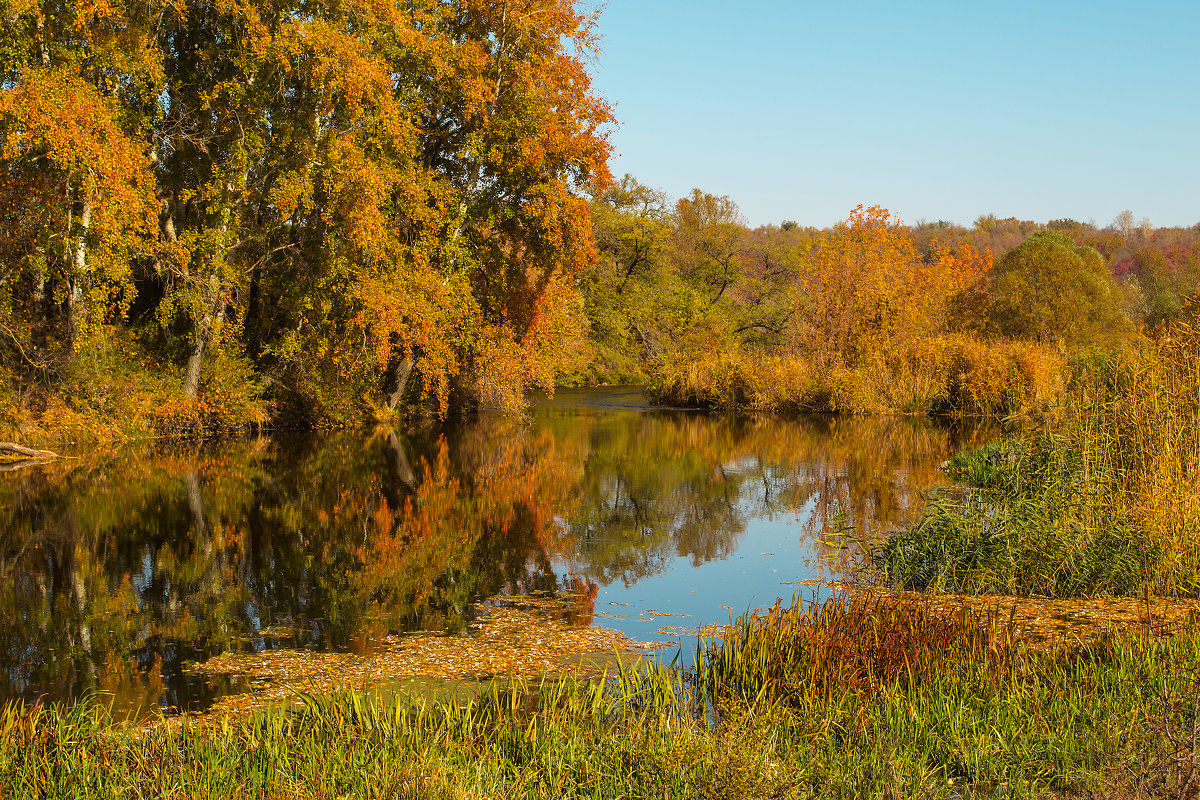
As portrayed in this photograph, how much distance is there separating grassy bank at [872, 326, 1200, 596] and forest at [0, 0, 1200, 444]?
4.90 ft

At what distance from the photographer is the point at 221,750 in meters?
4.43

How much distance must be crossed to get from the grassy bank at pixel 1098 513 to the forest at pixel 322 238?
1495mm

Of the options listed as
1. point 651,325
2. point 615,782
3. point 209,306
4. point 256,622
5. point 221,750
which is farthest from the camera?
point 651,325

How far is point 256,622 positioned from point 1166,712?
21.3 ft

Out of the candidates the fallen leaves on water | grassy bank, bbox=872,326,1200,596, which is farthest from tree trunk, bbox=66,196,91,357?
grassy bank, bbox=872,326,1200,596

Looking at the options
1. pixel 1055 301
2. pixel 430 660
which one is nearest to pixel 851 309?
pixel 1055 301

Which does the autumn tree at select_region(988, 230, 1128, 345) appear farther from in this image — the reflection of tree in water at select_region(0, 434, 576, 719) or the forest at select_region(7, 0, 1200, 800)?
the reflection of tree in water at select_region(0, 434, 576, 719)

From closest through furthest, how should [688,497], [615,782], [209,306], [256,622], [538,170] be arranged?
[615,782] → [256,622] → [688,497] → [209,306] → [538,170]

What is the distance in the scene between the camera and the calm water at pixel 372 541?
752 centimetres

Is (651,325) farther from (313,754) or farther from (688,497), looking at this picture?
(313,754)

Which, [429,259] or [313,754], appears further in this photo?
[429,259]

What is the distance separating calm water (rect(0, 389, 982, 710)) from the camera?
752 centimetres

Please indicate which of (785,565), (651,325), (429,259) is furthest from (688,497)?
(651,325)

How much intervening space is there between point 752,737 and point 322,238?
65.0 feet
